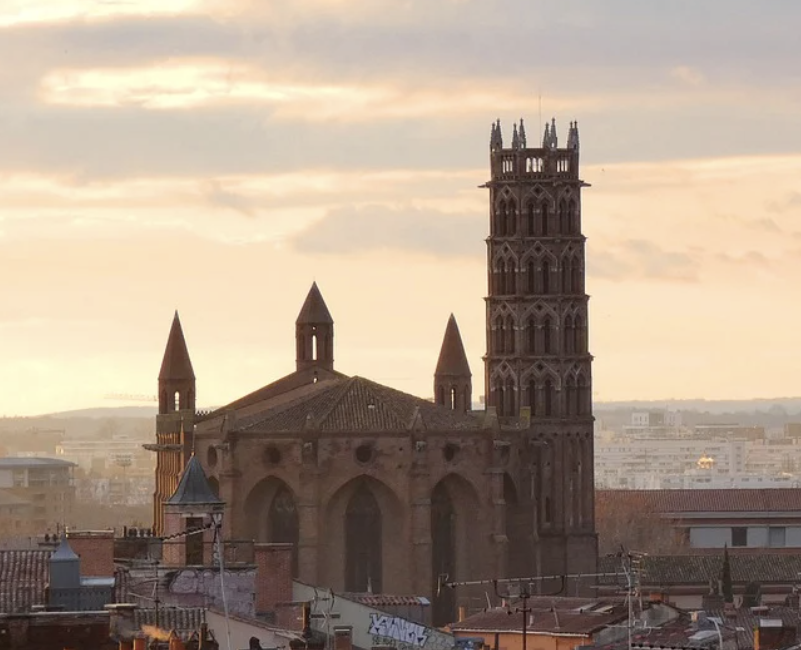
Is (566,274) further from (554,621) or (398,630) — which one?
(398,630)

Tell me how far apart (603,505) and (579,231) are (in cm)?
5004

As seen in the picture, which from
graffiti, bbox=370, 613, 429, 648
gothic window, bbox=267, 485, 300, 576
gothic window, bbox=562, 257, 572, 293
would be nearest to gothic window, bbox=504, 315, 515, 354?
gothic window, bbox=562, 257, 572, 293

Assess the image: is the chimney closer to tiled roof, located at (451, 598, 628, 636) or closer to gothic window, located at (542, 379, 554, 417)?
tiled roof, located at (451, 598, 628, 636)

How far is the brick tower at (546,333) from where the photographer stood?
13500 centimetres

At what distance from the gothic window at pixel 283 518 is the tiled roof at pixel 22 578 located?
56412 millimetres

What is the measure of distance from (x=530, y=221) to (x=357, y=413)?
39.2 ft

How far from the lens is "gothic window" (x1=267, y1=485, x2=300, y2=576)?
127 metres

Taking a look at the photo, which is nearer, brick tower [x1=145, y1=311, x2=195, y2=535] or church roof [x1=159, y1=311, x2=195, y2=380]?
brick tower [x1=145, y1=311, x2=195, y2=535]

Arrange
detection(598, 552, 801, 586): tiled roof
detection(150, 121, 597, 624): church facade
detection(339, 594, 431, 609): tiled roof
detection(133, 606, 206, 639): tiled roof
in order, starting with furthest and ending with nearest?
detection(598, 552, 801, 586): tiled roof < detection(150, 121, 597, 624): church facade < detection(339, 594, 431, 609): tiled roof < detection(133, 606, 206, 639): tiled roof

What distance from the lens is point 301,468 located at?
12688cm

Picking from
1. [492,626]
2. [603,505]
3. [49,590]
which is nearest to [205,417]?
[492,626]

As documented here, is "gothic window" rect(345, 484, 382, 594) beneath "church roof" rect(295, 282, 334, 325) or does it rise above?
beneath

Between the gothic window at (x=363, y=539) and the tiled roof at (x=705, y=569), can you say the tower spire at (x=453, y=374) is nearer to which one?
the tiled roof at (x=705, y=569)

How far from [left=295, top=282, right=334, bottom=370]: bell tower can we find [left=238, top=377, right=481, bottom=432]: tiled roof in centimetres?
970
